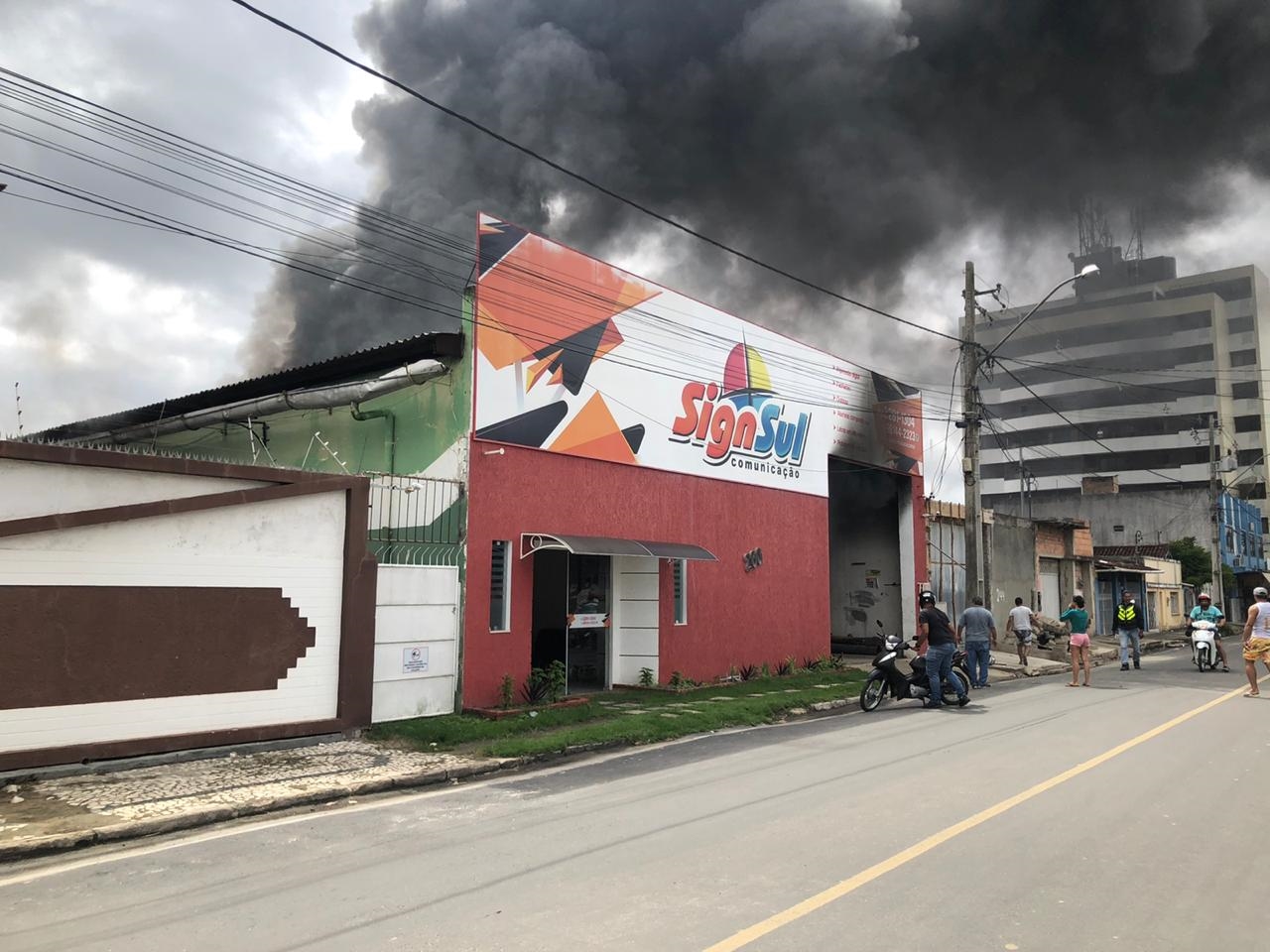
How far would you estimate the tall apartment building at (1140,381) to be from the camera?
78.7 metres

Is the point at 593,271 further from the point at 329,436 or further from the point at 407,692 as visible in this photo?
the point at 407,692

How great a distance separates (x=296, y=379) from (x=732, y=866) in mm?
12581

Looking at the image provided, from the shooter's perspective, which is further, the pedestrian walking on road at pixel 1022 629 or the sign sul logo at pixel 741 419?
the pedestrian walking on road at pixel 1022 629

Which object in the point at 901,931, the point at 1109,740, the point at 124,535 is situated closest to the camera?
the point at 901,931

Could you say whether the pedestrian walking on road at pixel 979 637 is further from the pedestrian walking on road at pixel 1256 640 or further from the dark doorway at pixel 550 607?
the dark doorway at pixel 550 607

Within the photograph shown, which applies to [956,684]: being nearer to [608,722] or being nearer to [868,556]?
[608,722]

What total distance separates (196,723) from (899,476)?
A: 1822cm

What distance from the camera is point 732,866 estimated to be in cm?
528

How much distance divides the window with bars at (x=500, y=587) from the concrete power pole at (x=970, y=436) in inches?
378

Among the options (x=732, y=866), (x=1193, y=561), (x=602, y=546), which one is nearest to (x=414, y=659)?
(x=602, y=546)

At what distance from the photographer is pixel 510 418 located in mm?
12906

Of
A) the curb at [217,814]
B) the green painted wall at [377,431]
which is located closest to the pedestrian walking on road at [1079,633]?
the green painted wall at [377,431]

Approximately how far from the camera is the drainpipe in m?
13.5

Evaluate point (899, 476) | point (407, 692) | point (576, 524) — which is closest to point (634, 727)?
point (407, 692)
